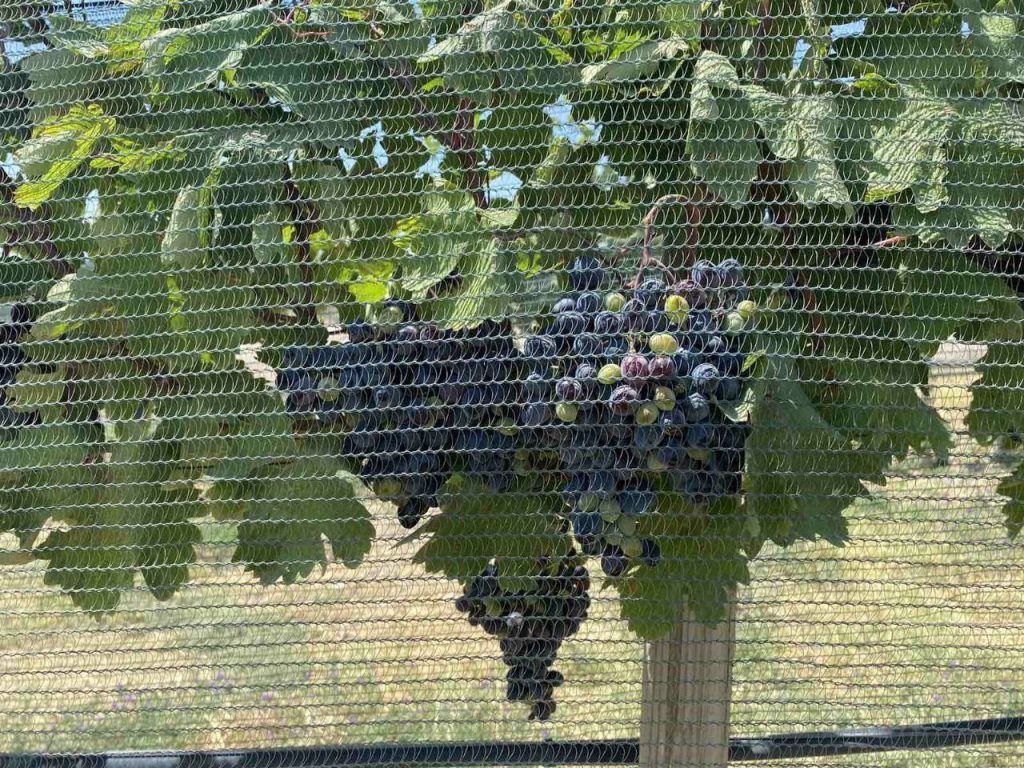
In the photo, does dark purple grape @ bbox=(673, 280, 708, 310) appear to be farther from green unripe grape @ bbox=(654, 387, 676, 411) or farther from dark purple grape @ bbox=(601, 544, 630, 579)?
dark purple grape @ bbox=(601, 544, 630, 579)

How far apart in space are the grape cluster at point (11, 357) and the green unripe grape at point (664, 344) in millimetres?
818

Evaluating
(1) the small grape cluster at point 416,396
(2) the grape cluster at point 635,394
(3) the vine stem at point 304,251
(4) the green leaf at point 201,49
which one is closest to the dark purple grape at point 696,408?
(2) the grape cluster at point 635,394

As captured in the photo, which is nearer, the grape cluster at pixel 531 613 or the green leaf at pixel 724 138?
the green leaf at pixel 724 138

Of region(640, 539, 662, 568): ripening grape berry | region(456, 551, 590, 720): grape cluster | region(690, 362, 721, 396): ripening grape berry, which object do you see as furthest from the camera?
region(456, 551, 590, 720): grape cluster

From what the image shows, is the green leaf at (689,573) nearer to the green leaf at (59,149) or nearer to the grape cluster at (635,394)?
the grape cluster at (635,394)

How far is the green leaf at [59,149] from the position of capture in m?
1.34

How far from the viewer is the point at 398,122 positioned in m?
1.32

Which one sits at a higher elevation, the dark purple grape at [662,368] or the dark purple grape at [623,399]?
the dark purple grape at [662,368]

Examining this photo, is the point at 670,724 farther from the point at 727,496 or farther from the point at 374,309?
the point at 374,309

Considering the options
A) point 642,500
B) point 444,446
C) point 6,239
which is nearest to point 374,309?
point 444,446

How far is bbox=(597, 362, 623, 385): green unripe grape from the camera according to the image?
1.18m

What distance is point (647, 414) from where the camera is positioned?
3.84 feet

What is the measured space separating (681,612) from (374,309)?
0.55 meters

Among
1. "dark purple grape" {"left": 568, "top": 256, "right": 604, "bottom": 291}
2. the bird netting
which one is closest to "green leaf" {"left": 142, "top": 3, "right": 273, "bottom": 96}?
the bird netting
